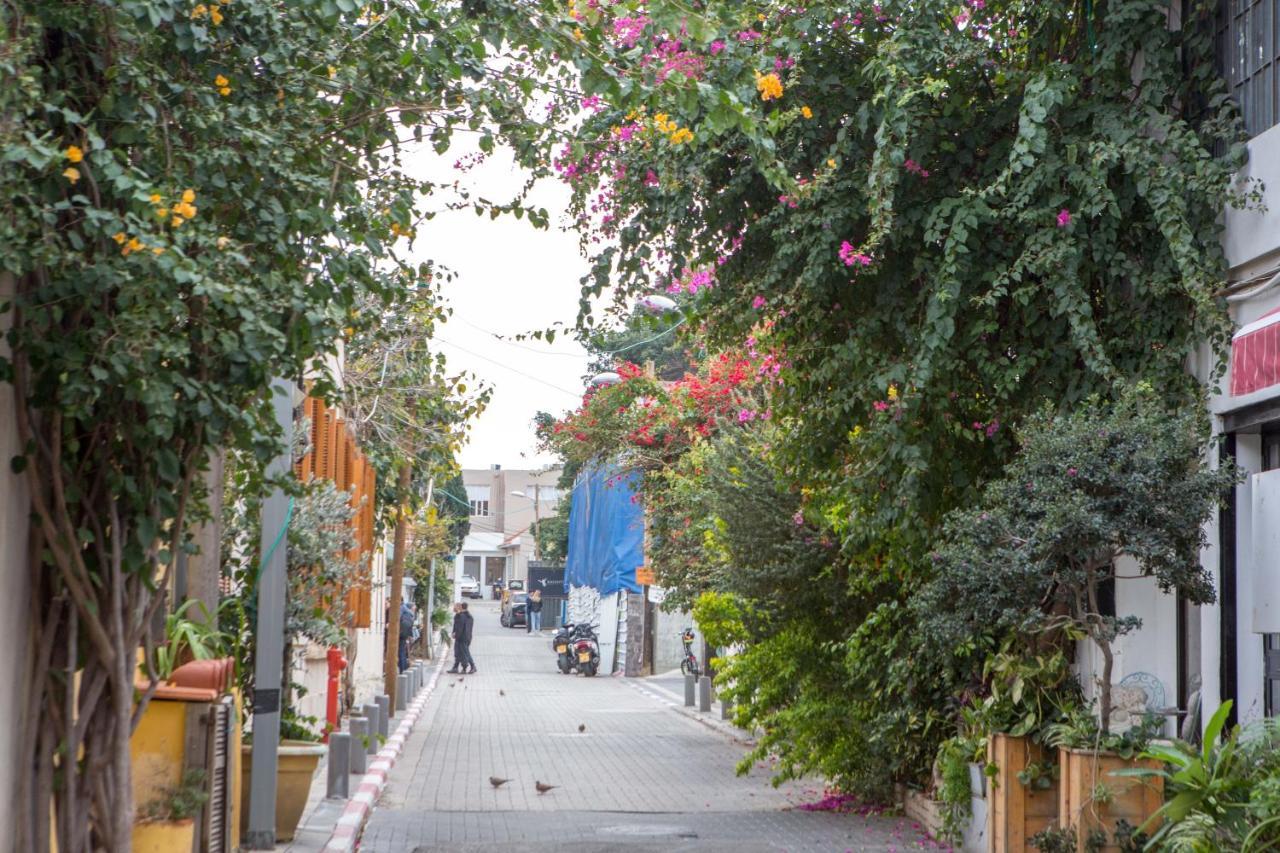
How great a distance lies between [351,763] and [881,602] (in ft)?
18.7

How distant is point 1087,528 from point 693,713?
63.9 feet

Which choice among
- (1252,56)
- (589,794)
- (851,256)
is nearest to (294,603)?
(589,794)

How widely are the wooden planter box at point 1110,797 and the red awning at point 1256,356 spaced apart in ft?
6.74

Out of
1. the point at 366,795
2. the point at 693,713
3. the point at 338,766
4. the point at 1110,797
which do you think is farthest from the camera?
the point at 693,713

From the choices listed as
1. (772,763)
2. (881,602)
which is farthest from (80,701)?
(772,763)

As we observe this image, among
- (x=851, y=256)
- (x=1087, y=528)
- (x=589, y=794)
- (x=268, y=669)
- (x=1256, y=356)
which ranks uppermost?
(x=851, y=256)

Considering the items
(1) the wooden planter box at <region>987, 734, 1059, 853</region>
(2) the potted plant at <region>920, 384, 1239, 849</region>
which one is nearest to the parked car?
(1) the wooden planter box at <region>987, 734, 1059, 853</region>

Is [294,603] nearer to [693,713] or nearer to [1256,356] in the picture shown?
[1256,356]

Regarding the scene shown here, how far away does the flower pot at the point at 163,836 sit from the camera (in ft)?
25.4

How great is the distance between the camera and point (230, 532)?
40.2 feet

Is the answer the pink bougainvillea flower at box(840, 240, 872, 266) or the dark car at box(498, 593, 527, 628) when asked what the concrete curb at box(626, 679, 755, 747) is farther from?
the dark car at box(498, 593, 527, 628)

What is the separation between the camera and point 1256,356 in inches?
311

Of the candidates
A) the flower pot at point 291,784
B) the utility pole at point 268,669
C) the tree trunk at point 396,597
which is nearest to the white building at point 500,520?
the tree trunk at point 396,597

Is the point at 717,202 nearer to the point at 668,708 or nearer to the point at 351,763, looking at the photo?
the point at 351,763
